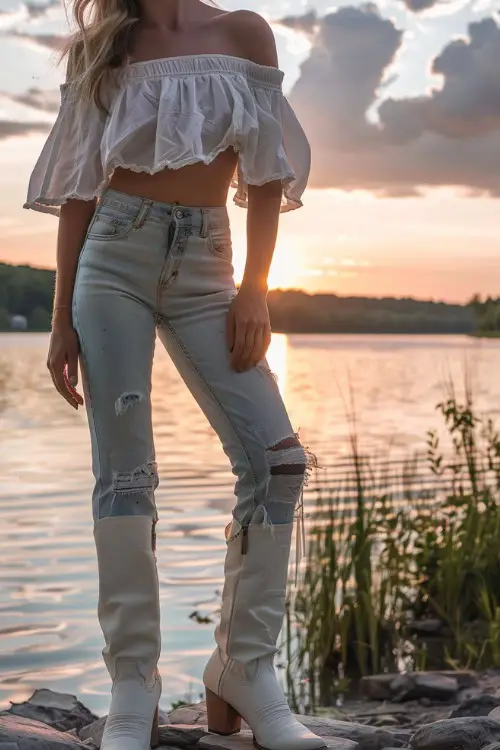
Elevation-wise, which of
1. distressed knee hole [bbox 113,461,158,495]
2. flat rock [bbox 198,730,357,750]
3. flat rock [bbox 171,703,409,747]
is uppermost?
distressed knee hole [bbox 113,461,158,495]

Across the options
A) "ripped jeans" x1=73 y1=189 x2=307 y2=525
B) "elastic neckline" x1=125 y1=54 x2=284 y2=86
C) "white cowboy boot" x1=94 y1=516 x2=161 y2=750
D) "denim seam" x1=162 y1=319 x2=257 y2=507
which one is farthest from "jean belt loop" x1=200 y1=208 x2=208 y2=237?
"white cowboy boot" x1=94 y1=516 x2=161 y2=750

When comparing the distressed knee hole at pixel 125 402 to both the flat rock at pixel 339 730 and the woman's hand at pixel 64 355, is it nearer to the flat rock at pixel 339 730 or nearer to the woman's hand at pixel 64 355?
the woman's hand at pixel 64 355

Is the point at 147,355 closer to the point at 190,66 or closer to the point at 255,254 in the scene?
the point at 255,254

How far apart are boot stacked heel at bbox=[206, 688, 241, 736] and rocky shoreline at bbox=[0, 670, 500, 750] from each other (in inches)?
1.0

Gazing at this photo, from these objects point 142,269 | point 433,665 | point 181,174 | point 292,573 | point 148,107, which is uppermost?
point 148,107

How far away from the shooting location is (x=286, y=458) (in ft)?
8.58

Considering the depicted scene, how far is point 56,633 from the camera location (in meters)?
5.25

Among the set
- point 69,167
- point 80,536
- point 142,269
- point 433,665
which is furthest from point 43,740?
point 80,536

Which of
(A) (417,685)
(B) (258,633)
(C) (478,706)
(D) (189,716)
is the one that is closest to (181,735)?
(B) (258,633)

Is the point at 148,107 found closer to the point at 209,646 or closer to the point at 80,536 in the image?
the point at 209,646

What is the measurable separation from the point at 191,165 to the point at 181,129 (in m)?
0.09

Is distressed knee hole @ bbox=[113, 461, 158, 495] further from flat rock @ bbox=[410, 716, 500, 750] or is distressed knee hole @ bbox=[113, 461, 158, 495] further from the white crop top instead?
flat rock @ bbox=[410, 716, 500, 750]

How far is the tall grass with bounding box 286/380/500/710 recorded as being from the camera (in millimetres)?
4891

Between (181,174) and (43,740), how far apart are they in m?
Answer: 1.44
